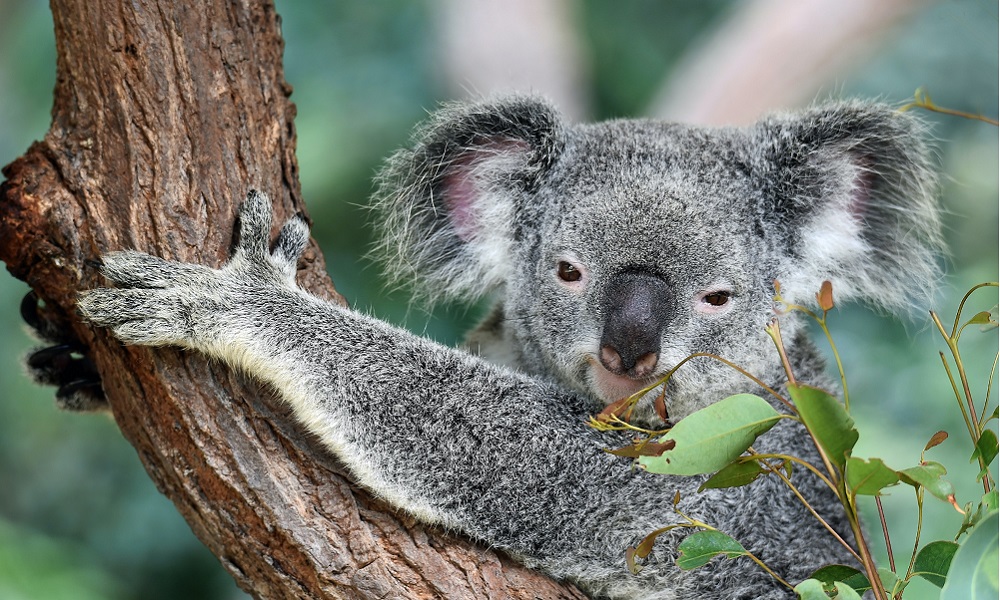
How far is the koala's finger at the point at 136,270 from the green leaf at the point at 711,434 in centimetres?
116

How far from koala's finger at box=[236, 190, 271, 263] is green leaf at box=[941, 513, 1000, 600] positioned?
5.07 feet

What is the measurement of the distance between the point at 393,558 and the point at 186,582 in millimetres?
3107

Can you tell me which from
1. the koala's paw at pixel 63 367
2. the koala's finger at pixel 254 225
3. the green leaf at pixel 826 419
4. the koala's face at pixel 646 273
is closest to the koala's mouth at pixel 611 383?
the koala's face at pixel 646 273

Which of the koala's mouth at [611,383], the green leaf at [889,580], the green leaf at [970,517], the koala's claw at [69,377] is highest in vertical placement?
the green leaf at [970,517]

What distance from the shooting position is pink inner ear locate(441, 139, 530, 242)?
99.5 inches

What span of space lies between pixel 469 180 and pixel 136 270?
40.1 inches

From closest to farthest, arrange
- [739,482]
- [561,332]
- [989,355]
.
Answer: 1. [739,482]
2. [561,332]
3. [989,355]

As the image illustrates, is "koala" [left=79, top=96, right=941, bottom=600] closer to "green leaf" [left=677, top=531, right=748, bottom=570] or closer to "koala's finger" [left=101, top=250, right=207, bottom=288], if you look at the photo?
"koala's finger" [left=101, top=250, right=207, bottom=288]

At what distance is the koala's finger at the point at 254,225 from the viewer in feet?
6.64

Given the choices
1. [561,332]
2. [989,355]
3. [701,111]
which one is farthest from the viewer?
[701,111]

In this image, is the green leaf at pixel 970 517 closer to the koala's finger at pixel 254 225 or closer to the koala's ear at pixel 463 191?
the koala's ear at pixel 463 191

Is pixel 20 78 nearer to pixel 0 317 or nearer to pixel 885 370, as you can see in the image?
pixel 0 317

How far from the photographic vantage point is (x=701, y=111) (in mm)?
5277

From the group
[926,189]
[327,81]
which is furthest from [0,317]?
[926,189]
